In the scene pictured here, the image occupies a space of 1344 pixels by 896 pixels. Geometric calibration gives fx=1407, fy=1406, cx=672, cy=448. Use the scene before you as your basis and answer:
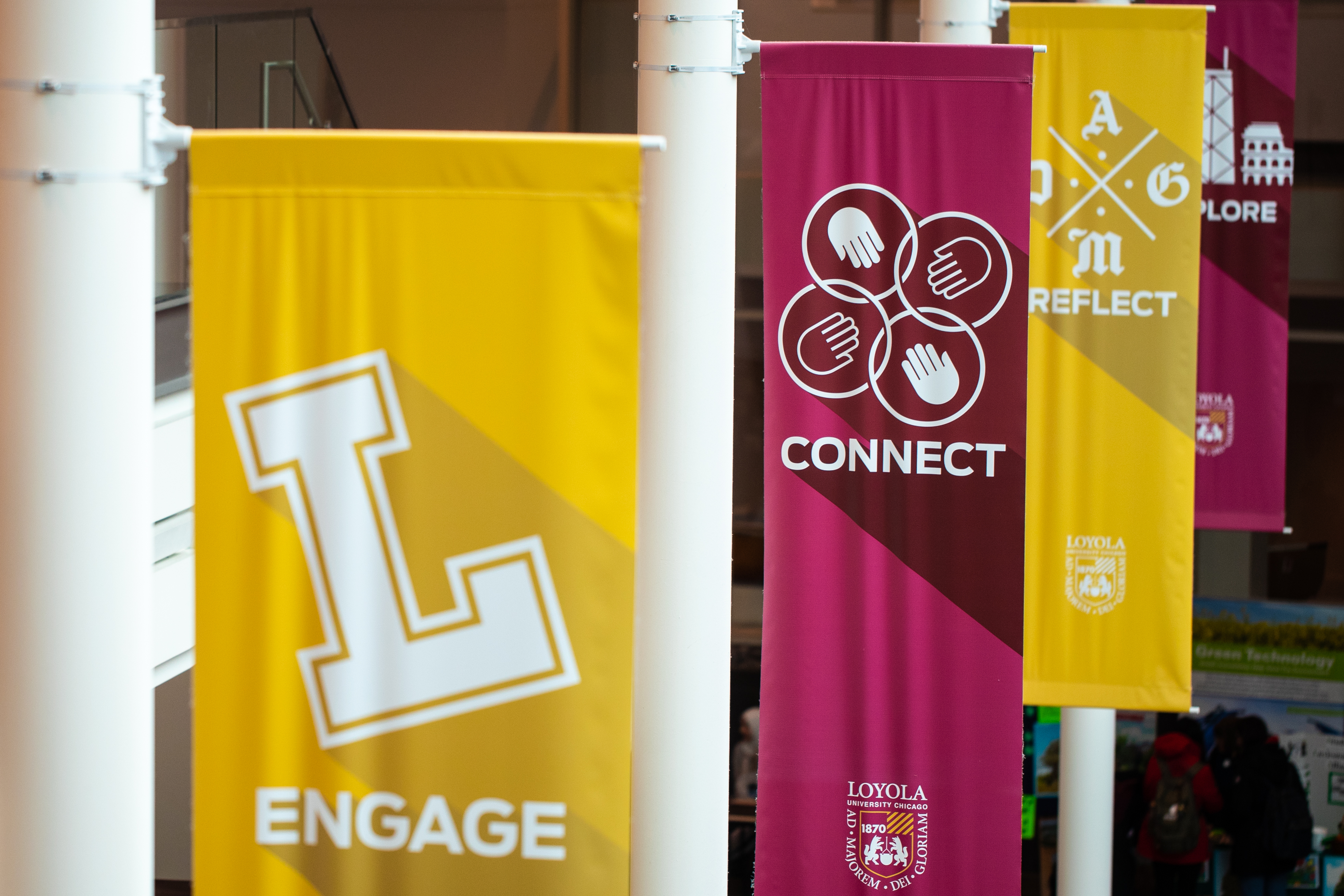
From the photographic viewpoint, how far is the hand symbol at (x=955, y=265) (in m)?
4.11

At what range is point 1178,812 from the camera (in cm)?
905

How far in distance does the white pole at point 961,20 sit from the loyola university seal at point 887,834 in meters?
3.10

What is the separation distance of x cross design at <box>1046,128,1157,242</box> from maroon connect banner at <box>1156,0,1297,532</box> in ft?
4.78

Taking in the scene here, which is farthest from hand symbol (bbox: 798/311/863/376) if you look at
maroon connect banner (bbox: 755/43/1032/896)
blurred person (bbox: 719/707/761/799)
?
blurred person (bbox: 719/707/761/799)

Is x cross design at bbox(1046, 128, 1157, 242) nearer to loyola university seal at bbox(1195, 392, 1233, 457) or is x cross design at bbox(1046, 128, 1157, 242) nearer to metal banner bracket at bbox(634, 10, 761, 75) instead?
loyola university seal at bbox(1195, 392, 1233, 457)

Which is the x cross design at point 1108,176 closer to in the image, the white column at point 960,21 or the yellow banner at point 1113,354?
the yellow banner at point 1113,354

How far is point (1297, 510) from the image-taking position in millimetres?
9797

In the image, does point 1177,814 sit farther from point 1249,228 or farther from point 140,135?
point 140,135

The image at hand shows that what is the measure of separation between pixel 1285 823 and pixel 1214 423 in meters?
3.50

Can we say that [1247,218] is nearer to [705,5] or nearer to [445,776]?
[705,5]

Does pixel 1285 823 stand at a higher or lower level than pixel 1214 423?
lower

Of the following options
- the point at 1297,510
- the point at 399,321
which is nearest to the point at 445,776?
the point at 399,321

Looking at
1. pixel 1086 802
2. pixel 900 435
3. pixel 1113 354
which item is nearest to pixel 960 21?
pixel 1113 354

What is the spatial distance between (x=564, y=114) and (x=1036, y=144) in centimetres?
492
